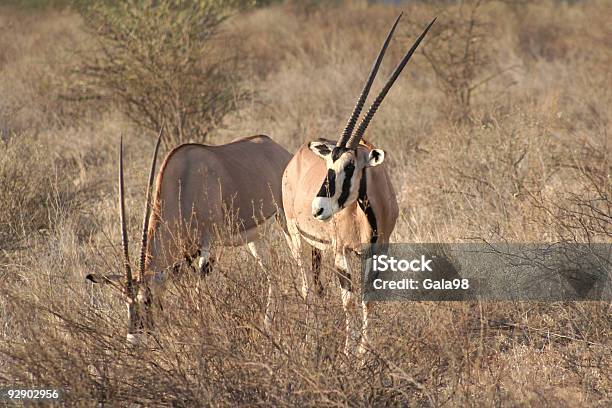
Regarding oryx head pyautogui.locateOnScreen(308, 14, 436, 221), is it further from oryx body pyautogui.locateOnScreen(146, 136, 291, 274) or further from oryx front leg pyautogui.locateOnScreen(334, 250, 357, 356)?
oryx body pyautogui.locateOnScreen(146, 136, 291, 274)

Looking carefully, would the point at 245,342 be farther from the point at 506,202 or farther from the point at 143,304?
the point at 506,202

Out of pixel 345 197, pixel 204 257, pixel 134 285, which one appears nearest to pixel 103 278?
pixel 134 285

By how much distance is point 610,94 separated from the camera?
36.2ft

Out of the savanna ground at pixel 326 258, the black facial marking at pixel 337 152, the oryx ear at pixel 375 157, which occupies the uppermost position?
the black facial marking at pixel 337 152

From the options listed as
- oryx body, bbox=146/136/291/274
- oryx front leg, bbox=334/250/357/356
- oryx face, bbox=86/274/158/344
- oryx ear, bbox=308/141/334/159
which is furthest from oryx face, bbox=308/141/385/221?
oryx face, bbox=86/274/158/344

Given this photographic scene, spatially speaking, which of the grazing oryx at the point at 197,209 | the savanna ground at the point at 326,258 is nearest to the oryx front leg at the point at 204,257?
the grazing oryx at the point at 197,209

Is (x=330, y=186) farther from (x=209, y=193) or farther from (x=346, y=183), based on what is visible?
(x=209, y=193)

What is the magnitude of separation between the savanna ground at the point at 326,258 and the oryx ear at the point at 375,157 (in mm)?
674

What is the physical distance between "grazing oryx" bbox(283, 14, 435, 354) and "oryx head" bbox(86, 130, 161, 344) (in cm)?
82

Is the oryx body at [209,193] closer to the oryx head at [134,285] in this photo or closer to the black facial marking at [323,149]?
the oryx head at [134,285]

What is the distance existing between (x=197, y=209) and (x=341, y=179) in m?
1.47

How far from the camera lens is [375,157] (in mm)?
4648

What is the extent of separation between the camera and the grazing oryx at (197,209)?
4477mm

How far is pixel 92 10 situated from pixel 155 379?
7.98 meters
